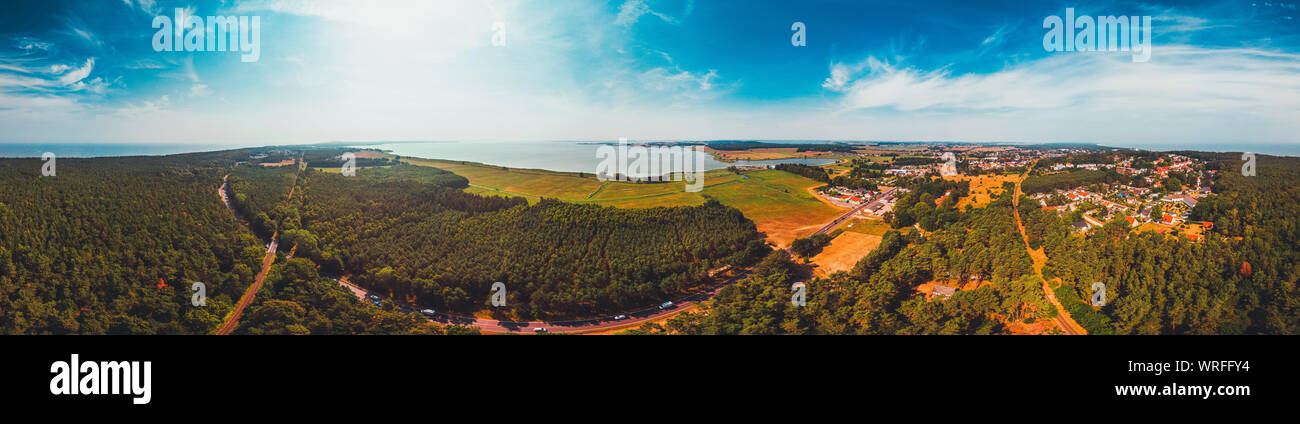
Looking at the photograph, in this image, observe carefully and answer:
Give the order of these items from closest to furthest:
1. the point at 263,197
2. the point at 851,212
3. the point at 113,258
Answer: the point at 113,258
the point at 851,212
the point at 263,197

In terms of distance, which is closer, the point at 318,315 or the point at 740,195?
the point at 318,315

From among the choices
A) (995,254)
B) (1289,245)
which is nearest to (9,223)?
(995,254)

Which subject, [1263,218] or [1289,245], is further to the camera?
[1263,218]

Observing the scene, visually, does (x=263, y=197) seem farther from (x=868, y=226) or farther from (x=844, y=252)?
(x=868, y=226)

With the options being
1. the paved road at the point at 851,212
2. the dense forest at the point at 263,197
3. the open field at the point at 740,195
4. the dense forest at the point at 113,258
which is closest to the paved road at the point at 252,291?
the dense forest at the point at 113,258

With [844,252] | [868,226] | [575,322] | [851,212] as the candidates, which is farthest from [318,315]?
[851,212]

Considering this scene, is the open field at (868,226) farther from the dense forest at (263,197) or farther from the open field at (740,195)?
the dense forest at (263,197)

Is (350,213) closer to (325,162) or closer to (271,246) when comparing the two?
(271,246)
